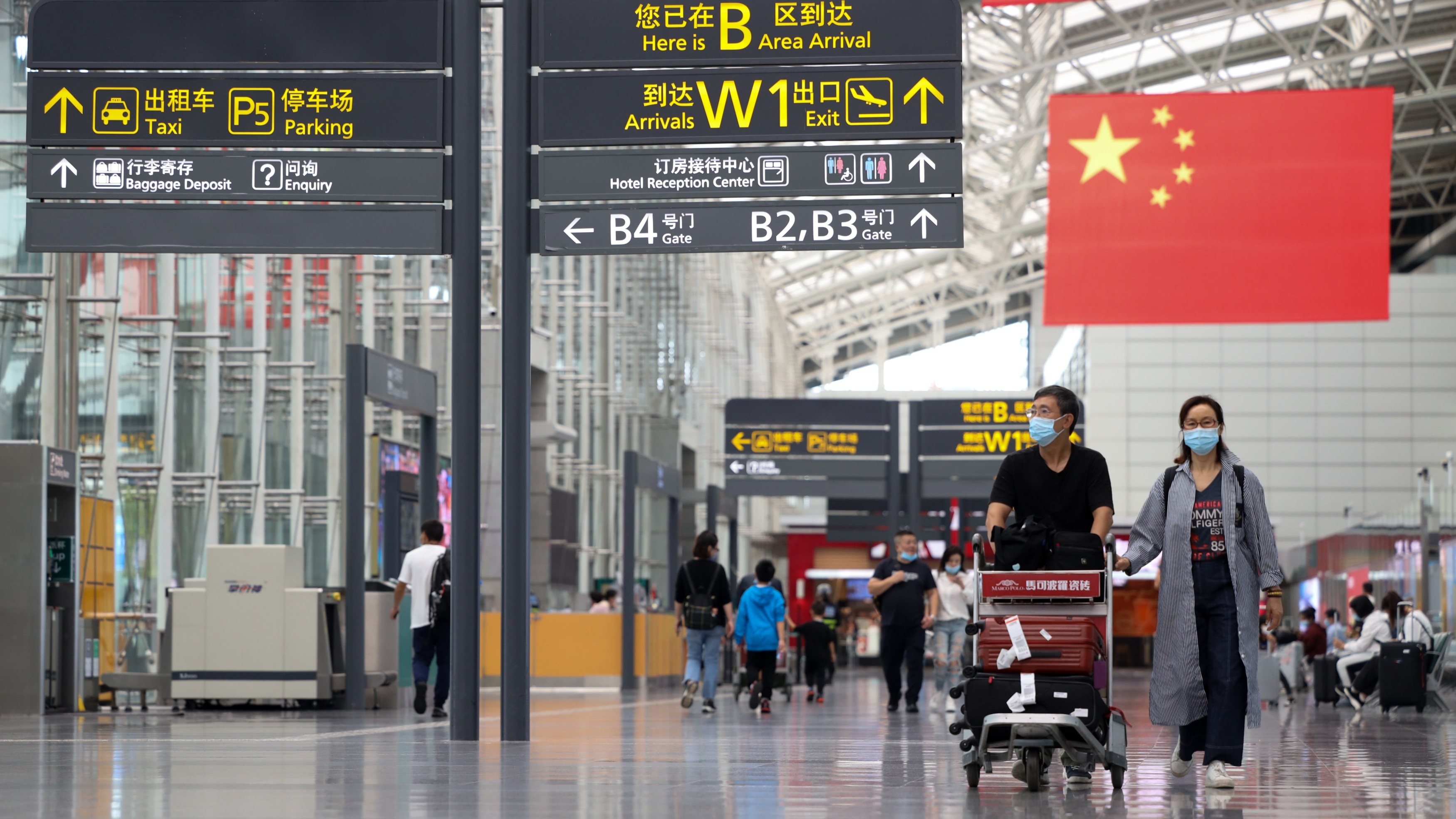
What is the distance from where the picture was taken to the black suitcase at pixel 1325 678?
67.2 feet

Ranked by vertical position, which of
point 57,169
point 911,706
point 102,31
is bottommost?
point 911,706

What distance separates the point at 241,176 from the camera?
9.49 meters

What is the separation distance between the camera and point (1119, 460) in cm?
4884

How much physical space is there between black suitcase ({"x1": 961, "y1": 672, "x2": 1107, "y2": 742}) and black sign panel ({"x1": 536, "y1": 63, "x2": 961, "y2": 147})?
3.57m

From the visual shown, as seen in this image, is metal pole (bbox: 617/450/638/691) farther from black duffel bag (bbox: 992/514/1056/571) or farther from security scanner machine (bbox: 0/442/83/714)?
black duffel bag (bbox: 992/514/1056/571)

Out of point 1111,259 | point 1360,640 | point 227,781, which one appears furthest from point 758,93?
point 1360,640

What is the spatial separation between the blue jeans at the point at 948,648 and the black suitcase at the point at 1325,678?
245 inches

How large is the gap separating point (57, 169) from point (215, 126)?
87 centimetres

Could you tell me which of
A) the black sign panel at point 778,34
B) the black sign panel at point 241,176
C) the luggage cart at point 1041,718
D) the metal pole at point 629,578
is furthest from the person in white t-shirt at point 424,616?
the metal pole at point 629,578

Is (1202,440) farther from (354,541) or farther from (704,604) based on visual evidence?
(704,604)

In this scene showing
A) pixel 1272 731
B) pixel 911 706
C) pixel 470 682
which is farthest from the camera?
pixel 911 706

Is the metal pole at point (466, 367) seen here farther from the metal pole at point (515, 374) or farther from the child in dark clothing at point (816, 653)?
the child in dark clothing at point (816, 653)

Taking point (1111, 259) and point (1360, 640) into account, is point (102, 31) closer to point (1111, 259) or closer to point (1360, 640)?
point (1111, 259)

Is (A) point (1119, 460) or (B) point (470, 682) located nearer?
(B) point (470, 682)
